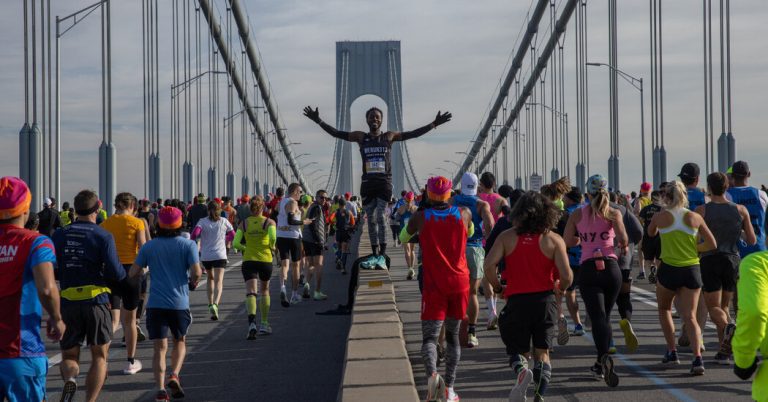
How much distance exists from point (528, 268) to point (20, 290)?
129 inches

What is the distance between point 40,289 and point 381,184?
28.1 ft

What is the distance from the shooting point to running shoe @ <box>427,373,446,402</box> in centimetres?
704

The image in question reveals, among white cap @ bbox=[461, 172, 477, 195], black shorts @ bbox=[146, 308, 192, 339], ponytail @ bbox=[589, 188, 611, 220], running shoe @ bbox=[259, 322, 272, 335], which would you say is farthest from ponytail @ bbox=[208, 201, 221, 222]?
ponytail @ bbox=[589, 188, 611, 220]

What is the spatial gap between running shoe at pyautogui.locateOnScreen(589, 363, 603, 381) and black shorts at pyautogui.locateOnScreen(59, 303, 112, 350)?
153 inches

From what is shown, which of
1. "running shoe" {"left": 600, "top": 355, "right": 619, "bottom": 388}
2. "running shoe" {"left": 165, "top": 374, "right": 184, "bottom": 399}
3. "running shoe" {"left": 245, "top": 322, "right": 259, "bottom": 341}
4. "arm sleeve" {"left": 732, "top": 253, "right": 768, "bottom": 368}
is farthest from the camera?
"running shoe" {"left": 245, "top": 322, "right": 259, "bottom": 341}

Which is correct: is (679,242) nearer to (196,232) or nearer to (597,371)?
(597,371)

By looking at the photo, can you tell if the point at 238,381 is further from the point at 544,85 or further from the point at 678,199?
the point at 544,85

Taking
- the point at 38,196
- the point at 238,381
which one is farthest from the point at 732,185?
the point at 38,196

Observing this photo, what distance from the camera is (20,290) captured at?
5047 mm

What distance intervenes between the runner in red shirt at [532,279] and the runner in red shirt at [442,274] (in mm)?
663

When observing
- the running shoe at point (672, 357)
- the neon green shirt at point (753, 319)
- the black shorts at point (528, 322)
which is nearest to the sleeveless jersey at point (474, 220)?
the running shoe at point (672, 357)

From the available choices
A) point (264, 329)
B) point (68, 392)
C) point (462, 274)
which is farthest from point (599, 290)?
point (264, 329)

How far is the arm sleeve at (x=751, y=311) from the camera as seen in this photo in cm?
378

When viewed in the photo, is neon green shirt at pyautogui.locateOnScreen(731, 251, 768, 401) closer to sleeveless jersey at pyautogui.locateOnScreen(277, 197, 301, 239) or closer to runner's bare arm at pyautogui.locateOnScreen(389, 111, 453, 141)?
runner's bare arm at pyautogui.locateOnScreen(389, 111, 453, 141)
